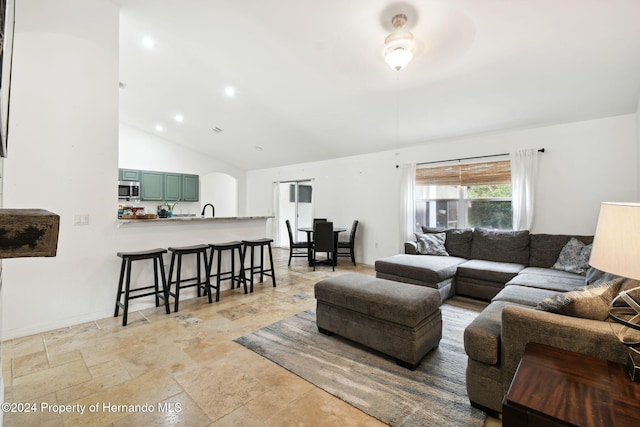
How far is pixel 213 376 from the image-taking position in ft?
6.75

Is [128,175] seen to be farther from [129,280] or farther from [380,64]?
[380,64]

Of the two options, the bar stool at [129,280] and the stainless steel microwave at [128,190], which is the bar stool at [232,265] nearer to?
the bar stool at [129,280]

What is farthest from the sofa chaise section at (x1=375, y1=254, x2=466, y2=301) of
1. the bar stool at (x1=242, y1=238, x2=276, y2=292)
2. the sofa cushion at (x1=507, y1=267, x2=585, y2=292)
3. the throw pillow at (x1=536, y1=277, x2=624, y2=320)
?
the throw pillow at (x1=536, y1=277, x2=624, y2=320)

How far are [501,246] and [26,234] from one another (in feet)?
15.7

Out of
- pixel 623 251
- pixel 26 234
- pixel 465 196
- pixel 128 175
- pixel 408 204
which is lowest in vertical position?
pixel 623 251

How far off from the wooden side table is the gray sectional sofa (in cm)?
29

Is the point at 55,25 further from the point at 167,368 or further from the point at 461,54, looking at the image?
the point at 461,54

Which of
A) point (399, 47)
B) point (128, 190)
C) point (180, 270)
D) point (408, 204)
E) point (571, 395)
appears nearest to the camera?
point (571, 395)

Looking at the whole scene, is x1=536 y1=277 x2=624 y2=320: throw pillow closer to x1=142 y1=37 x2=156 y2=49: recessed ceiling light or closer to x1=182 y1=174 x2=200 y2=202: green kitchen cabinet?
x1=142 y1=37 x2=156 y2=49: recessed ceiling light

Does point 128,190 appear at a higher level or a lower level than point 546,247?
higher

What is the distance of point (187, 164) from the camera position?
768cm

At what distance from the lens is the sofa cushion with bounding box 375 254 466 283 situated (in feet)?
11.8

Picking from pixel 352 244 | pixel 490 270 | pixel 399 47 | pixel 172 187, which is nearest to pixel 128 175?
pixel 172 187

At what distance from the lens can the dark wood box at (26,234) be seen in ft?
1.71
